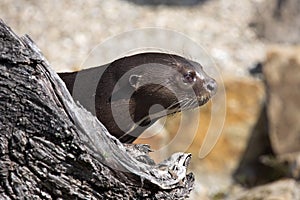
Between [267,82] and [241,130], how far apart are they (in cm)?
45

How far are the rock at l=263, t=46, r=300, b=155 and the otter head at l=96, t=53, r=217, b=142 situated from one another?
11.2ft

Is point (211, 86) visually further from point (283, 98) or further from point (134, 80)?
point (283, 98)

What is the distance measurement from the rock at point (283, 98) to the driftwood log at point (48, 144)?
386cm

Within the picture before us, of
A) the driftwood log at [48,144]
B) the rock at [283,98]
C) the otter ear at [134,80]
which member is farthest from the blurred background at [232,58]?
the driftwood log at [48,144]

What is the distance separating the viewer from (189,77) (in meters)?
3.38

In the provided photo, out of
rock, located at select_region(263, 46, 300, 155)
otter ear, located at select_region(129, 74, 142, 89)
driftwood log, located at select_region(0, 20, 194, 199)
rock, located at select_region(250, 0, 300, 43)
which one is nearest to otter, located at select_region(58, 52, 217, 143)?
otter ear, located at select_region(129, 74, 142, 89)

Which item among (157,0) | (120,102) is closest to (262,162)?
(157,0)

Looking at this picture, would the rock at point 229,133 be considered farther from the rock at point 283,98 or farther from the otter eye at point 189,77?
the otter eye at point 189,77

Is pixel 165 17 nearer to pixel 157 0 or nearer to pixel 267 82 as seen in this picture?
pixel 157 0

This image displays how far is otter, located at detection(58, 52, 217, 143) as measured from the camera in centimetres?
331

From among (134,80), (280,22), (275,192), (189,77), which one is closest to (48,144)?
(134,80)

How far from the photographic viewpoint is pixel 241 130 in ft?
22.9

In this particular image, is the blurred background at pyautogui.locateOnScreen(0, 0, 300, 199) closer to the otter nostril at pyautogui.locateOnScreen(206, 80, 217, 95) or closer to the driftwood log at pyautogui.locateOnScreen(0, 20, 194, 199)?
the otter nostril at pyautogui.locateOnScreen(206, 80, 217, 95)

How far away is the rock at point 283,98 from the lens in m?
6.70
